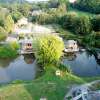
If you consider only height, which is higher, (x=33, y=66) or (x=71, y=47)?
(x=71, y=47)

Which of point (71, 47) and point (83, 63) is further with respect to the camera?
point (71, 47)

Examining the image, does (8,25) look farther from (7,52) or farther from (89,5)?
(89,5)

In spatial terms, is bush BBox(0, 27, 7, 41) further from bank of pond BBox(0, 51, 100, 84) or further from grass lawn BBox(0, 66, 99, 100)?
grass lawn BBox(0, 66, 99, 100)

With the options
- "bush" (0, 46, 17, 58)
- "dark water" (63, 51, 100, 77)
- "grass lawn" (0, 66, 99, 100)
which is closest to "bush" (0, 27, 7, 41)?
"bush" (0, 46, 17, 58)

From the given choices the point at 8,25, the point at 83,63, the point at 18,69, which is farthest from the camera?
the point at 8,25

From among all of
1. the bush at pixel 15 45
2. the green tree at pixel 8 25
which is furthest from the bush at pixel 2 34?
the bush at pixel 15 45

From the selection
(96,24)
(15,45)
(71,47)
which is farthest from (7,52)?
(96,24)

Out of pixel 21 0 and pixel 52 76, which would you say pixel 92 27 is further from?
pixel 21 0
